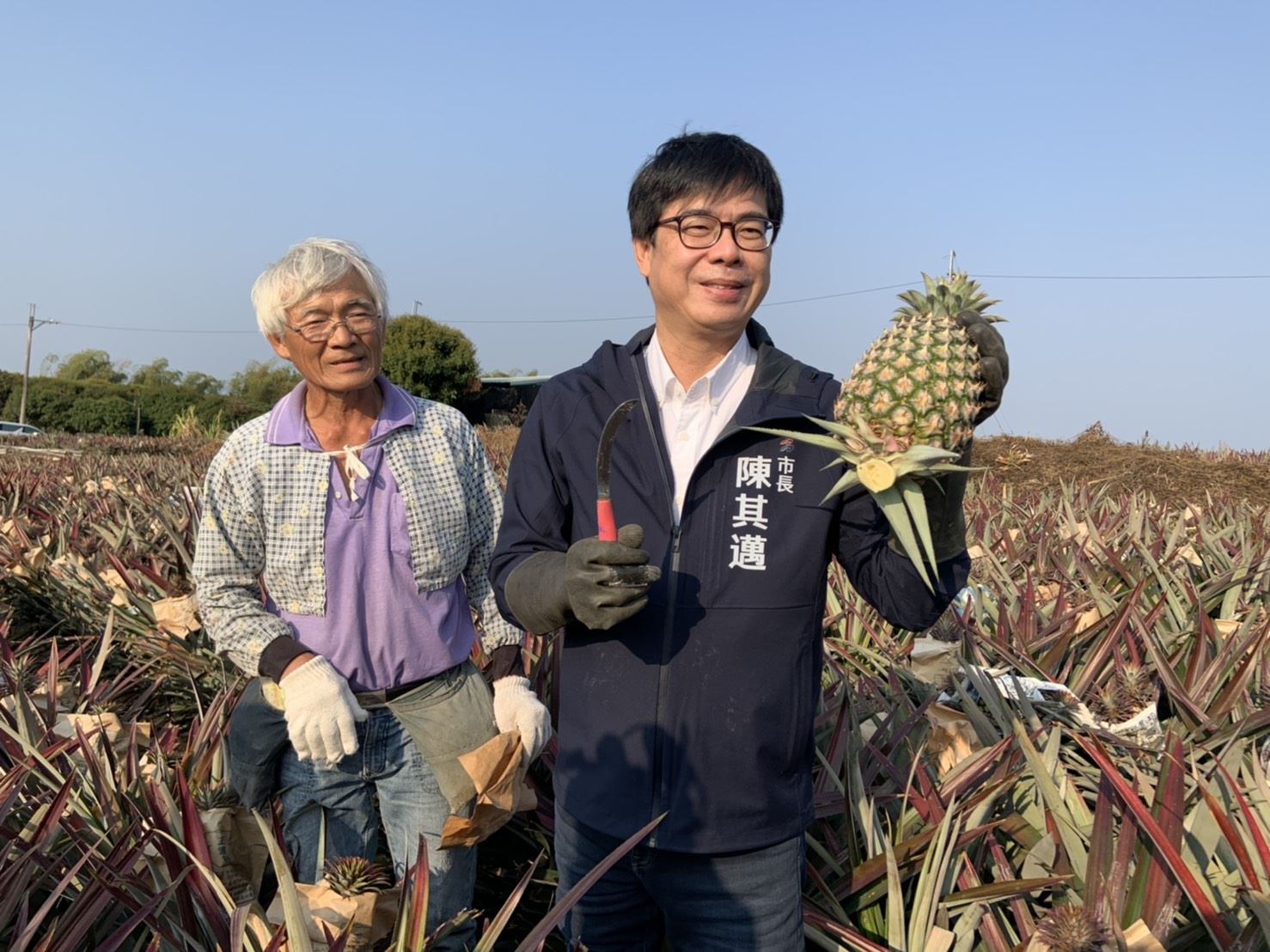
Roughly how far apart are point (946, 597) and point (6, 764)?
2146 millimetres

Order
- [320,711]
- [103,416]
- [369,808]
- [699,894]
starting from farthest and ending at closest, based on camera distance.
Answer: [103,416] → [369,808] → [320,711] → [699,894]

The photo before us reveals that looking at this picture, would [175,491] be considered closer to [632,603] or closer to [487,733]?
[487,733]

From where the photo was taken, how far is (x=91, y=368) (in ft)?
220

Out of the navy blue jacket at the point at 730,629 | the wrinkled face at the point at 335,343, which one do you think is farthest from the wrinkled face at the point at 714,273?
the wrinkled face at the point at 335,343

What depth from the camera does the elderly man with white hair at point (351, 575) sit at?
2.13m

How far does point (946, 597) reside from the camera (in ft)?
5.22

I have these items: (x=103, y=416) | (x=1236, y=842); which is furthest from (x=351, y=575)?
(x=103, y=416)

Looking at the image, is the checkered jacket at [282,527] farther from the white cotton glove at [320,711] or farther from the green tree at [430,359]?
the green tree at [430,359]

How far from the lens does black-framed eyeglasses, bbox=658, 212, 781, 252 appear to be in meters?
1.69

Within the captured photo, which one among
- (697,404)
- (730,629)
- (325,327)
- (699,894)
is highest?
(325,327)

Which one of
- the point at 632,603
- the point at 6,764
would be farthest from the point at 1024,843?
the point at 6,764

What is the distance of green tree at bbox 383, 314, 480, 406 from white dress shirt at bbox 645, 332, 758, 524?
31.4m

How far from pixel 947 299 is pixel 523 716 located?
1.27 m

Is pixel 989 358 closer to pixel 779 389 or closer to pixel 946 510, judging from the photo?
pixel 946 510
